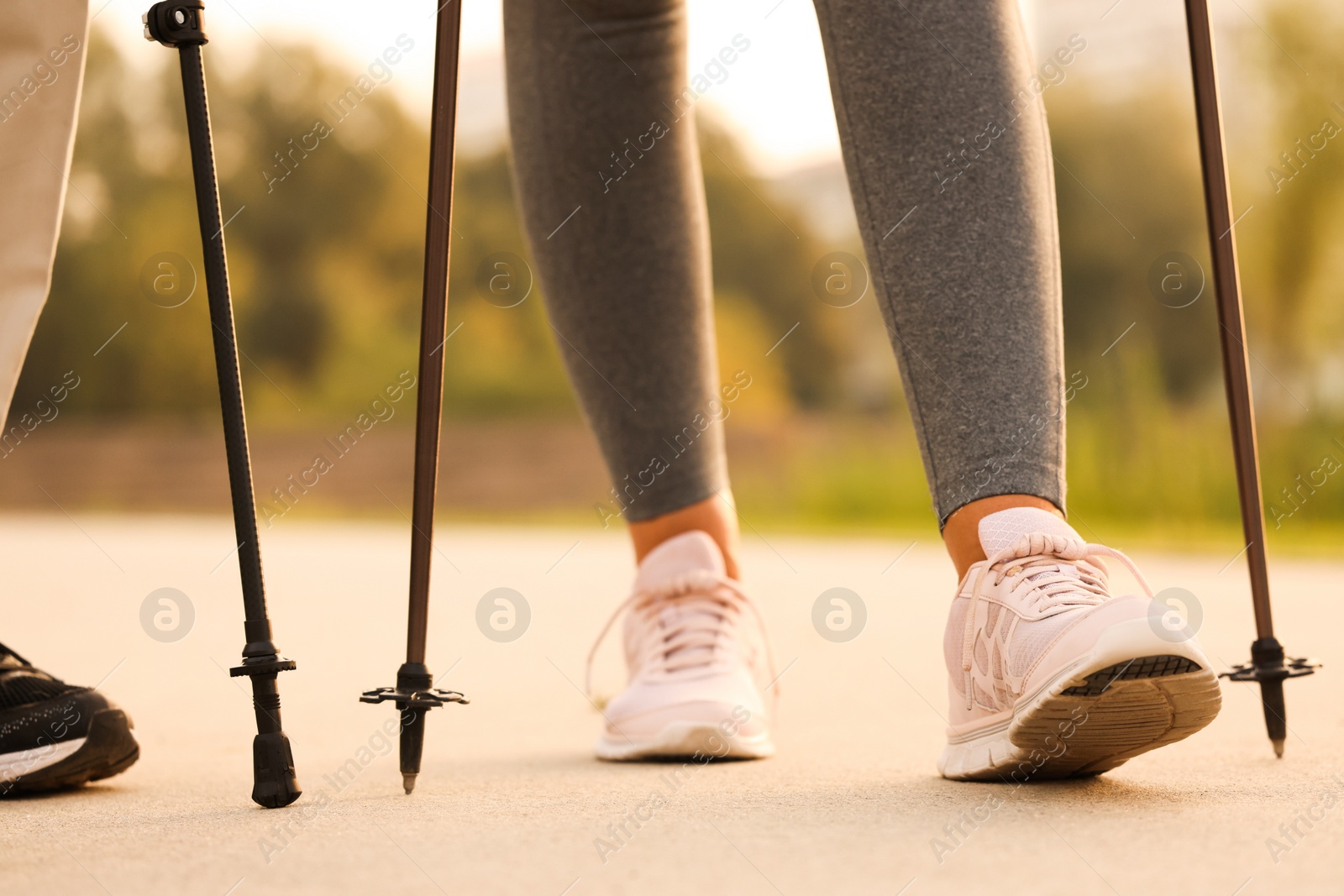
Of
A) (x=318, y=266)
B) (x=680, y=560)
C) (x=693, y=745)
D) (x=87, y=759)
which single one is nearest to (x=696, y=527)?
(x=680, y=560)

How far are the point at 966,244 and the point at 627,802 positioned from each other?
1.43 feet

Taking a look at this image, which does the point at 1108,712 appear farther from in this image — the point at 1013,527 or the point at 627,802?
the point at 627,802

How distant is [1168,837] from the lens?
0.64m

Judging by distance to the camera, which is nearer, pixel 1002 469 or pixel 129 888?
pixel 129 888

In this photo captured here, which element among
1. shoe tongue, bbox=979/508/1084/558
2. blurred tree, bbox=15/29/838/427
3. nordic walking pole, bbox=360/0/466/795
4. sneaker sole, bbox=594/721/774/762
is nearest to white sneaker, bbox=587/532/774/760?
sneaker sole, bbox=594/721/774/762

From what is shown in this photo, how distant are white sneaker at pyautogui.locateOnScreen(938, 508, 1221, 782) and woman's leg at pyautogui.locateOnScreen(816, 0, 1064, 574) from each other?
36 mm

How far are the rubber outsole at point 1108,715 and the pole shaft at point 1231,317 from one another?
0.29 metres

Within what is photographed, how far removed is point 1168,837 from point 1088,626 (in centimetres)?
12

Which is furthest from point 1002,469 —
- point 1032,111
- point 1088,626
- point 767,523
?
point 767,523

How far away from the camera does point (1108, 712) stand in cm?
71

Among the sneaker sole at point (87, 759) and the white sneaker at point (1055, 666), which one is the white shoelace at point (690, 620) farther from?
the sneaker sole at point (87, 759)

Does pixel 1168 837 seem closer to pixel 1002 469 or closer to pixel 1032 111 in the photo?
pixel 1002 469

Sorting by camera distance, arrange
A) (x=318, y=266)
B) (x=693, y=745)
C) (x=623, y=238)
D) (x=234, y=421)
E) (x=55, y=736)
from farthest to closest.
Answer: (x=318, y=266) < (x=623, y=238) < (x=693, y=745) < (x=55, y=736) < (x=234, y=421)

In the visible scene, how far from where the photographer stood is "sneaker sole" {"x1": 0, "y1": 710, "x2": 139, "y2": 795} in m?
0.91
